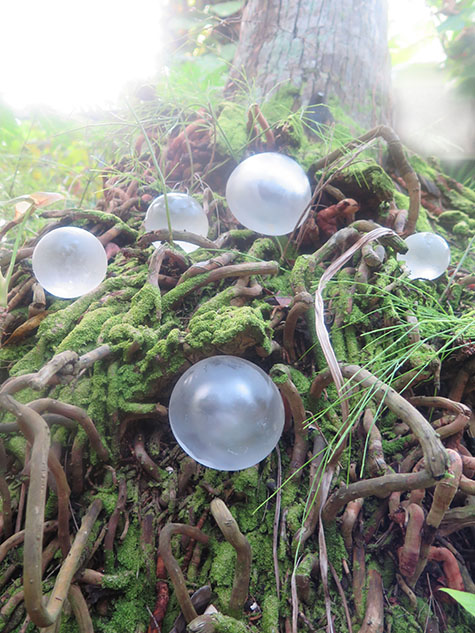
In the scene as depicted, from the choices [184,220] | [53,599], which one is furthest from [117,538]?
[184,220]

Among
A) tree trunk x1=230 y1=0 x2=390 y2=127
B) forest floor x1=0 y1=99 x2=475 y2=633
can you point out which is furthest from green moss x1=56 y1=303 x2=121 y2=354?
tree trunk x1=230 y1=0 x2=390 y2=127

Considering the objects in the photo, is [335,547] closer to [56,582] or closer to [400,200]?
[56,582]

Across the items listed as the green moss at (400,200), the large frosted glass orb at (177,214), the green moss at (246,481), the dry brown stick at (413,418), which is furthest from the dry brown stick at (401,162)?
the green moss at (246,481)

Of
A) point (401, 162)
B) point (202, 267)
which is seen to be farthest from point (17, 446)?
point (401, 162)

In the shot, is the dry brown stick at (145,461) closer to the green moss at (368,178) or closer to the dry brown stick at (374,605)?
the dry brown stick at (374,605)

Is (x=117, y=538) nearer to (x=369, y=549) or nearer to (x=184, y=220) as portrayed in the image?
(x=369, y=549)
